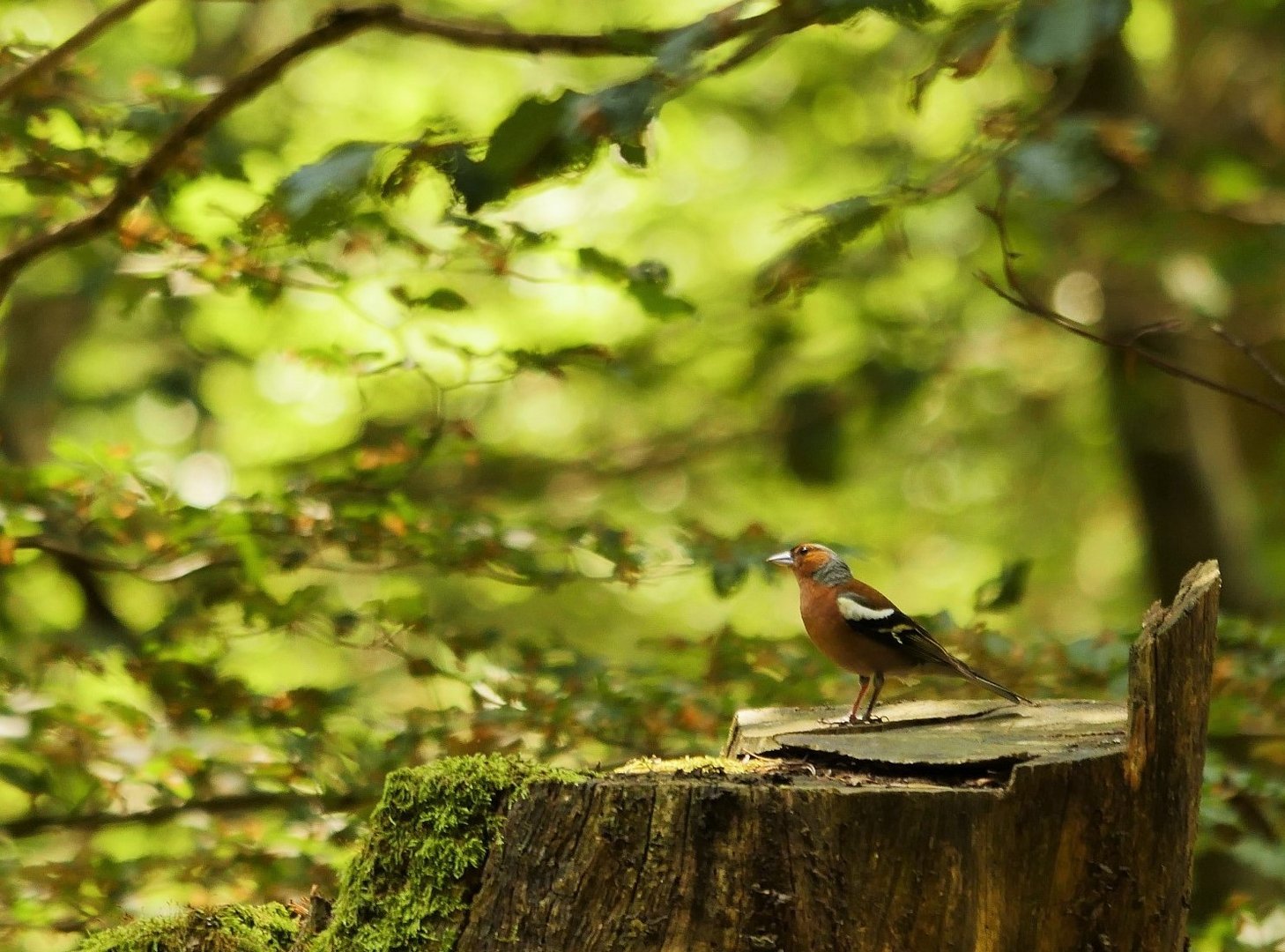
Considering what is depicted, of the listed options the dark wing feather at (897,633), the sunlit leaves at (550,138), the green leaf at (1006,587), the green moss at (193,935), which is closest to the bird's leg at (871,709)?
the dark wing feather at (897,633)

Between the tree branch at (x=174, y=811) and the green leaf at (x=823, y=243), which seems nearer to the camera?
the green leaf at (x=823, y=243)

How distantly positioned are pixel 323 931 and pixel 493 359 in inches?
113

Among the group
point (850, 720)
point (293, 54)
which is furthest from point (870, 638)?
point (293, 54)

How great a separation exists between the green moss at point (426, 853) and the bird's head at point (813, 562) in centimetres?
202

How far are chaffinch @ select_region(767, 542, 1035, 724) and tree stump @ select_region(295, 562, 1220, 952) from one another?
96 cm

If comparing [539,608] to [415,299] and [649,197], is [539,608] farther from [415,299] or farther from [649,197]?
Result: [415,299]

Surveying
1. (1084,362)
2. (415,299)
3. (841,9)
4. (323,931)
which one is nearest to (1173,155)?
(1084,362)

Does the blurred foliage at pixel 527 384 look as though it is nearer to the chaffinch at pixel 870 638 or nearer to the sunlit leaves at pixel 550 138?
the sunlit leaves at pixel 550 138

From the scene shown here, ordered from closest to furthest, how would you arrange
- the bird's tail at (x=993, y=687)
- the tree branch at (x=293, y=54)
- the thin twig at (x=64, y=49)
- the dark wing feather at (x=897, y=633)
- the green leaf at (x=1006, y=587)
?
the tree branch at (x=293, y=54) < the bird's tail at (x=993, y=687) < the dark wing feather at (x=897, y=633) < the thin twig at (x=64, y=49) < the green leaf at (x=1006, y=587)

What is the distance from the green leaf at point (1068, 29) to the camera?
2.55 m

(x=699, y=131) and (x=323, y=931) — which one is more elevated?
(x=323, y=931)

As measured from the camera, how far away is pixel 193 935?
2934 mm

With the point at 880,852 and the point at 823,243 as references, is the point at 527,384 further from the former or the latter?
the point at 880,852

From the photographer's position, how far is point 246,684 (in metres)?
4.85
